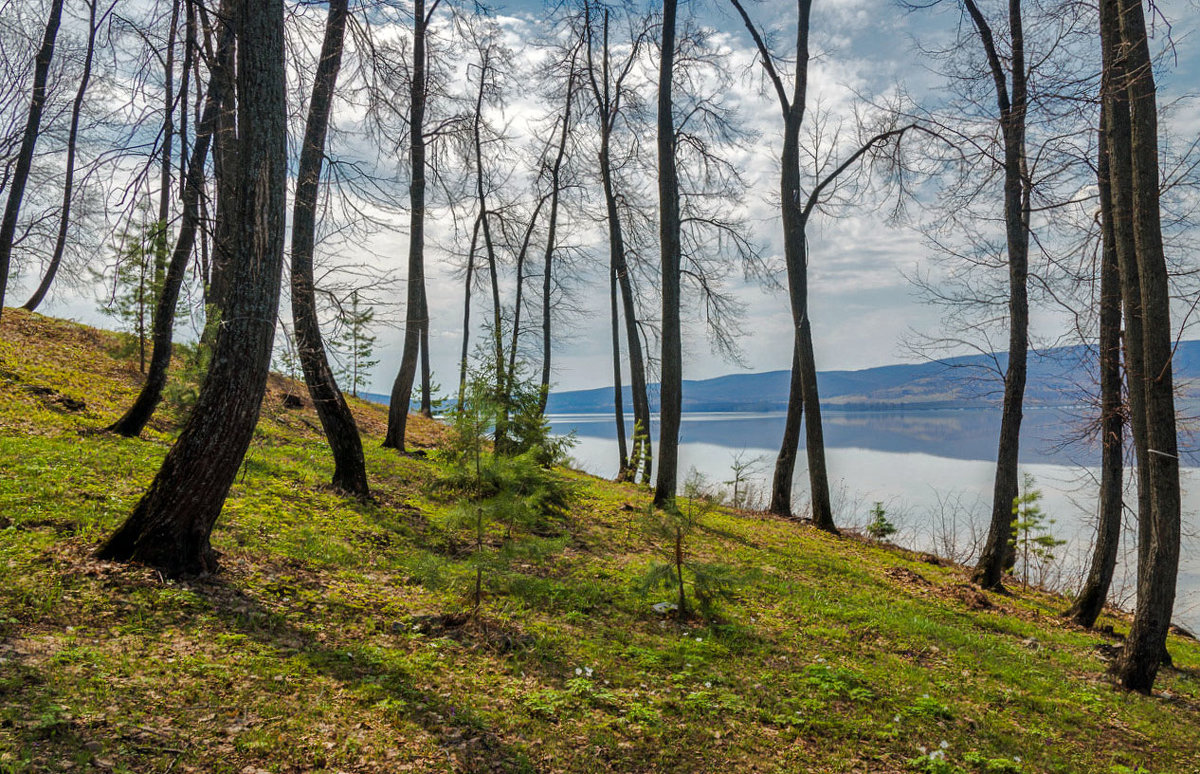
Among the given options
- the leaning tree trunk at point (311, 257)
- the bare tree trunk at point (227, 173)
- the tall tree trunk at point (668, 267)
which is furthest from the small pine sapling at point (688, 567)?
the tall tree trunk at point (668, 267)

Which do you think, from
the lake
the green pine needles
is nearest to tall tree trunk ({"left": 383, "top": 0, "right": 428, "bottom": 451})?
the lake

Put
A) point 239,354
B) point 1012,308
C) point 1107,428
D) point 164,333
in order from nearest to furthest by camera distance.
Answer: point 239,354
point 1107,428
point 164,333
point 1012,308

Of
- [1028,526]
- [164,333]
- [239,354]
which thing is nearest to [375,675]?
[239,354]

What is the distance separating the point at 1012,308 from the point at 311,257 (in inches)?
398

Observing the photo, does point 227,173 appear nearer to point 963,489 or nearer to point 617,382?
point 617,382

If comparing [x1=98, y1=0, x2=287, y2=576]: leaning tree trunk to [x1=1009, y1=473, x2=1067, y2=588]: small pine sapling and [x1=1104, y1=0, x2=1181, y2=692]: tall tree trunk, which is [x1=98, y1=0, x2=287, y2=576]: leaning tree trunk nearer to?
[x1=1104, y1=0, x2=1181, y2=692]: tall tree trunk

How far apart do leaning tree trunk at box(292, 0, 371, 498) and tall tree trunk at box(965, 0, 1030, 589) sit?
9.20 meters

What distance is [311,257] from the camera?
748 centimetres

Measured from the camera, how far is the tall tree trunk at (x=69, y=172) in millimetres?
9259

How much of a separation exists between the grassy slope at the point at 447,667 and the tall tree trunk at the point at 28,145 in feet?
12.8

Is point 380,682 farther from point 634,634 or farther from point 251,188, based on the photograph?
point 251,188

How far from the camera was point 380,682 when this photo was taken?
3594 mm

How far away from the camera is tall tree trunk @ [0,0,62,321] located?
9.10 m

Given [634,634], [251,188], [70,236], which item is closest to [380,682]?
[634,634]
